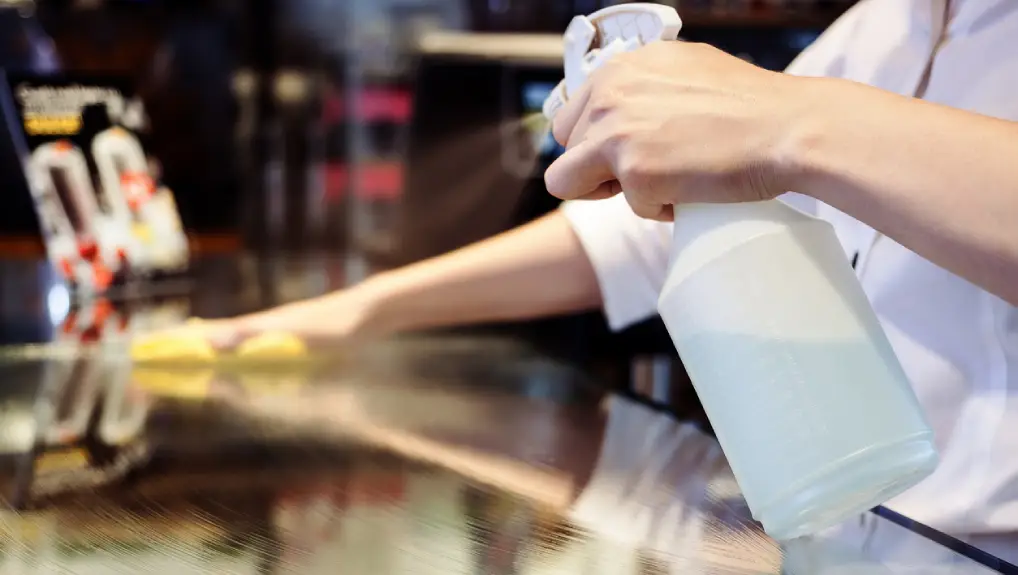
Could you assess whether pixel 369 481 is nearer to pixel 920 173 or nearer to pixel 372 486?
pixel 372 486

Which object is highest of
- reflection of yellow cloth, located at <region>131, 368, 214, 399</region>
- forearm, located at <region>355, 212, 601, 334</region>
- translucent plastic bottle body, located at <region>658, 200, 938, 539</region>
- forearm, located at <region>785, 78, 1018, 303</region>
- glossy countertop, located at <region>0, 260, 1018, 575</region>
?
forearm, located at <region>785, 78, 1018, 303</region>

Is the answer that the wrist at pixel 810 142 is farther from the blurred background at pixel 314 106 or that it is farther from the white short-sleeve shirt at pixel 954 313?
the blurred background at pixel 314 106

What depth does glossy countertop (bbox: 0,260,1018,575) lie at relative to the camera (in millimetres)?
435

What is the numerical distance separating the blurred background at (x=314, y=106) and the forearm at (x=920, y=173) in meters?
0.91

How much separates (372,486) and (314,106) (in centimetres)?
120

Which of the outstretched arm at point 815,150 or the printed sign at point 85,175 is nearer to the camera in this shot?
the outstretched arm at point 815,150

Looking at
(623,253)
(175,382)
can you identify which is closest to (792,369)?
(623,253)

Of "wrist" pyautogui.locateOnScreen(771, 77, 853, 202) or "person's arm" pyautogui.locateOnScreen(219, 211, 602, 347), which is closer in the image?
"wrist" pyautogui.locateOnScreen(771, 77, 853, 202)

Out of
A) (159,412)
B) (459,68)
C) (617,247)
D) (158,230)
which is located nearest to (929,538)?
(617,247)

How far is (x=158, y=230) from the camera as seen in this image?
4.84ft

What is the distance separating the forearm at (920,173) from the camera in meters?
0.39

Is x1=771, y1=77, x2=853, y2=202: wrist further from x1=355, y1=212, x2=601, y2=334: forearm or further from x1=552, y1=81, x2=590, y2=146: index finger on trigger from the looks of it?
x1=355, y1=212, x2=601, y2=334: forearm

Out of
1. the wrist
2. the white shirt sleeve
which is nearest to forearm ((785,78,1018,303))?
the wrist

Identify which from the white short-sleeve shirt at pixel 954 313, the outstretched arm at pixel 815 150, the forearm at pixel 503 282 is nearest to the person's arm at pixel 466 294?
the forearm at pixel 503 282
